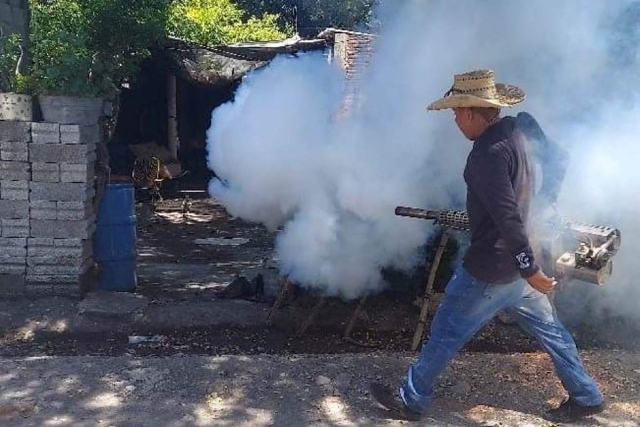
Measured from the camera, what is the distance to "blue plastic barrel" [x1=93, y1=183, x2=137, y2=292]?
257 inches

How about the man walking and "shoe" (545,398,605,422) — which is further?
"shoe" (545,398,605,422)

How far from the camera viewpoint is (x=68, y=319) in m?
5.83

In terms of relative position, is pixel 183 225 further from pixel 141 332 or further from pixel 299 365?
pixel 299 365

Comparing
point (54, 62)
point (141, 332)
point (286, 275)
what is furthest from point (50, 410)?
point (54, 62)

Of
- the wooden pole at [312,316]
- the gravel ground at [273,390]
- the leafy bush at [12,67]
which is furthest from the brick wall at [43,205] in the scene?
the wooden pole at [312,316]

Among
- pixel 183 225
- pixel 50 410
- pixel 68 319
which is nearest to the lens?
pixel 50 410

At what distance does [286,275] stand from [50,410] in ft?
7.72

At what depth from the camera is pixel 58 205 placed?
603 centimetres

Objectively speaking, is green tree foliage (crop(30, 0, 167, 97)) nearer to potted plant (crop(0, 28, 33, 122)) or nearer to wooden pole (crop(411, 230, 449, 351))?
potted plant (crop(0, 28, 33, 122))

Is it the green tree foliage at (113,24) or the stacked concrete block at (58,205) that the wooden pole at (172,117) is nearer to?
the green tree foliage at (113,24)

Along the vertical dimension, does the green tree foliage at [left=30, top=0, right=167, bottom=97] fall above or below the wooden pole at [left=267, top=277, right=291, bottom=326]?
above

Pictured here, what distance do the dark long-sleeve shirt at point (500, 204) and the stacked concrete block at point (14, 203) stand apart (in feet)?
13.0

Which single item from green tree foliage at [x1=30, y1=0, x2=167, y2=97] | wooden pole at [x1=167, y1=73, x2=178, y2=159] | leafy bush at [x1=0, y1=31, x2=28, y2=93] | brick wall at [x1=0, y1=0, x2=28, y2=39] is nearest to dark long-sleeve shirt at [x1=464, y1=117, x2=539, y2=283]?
leafy bush at [x1=0, y1=31, x2=28, y2=93]

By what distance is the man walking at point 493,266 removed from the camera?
3.49m
